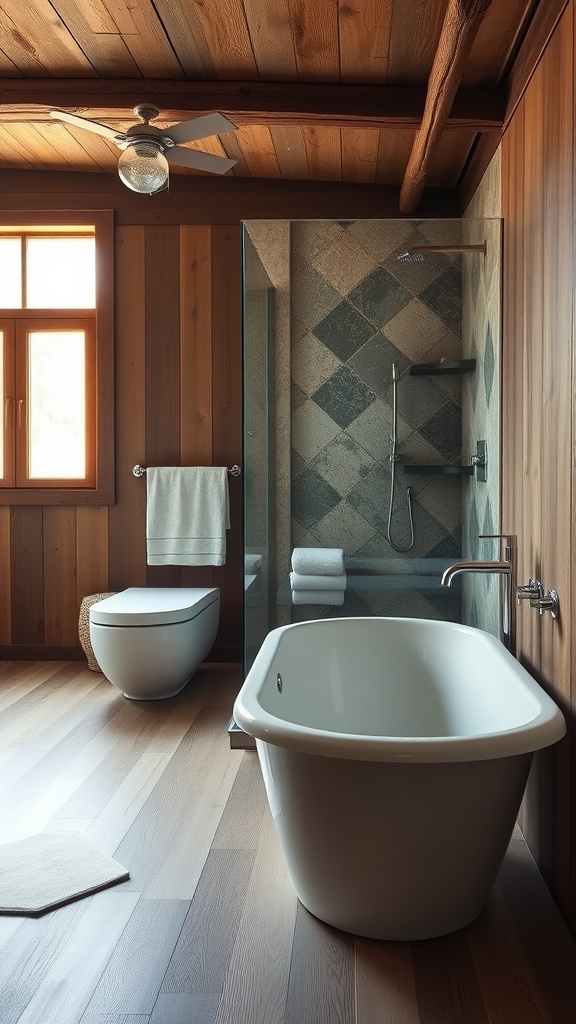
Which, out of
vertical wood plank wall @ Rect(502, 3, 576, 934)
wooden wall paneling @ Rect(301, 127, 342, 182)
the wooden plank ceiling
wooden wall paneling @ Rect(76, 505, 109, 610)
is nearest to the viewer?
vertical wood plank wall @ Rect(502, 3, 576, 934)

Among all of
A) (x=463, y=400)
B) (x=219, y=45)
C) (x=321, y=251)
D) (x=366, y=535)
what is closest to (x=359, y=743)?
(x=366, y=535)

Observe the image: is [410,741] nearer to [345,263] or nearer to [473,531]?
[473,531]

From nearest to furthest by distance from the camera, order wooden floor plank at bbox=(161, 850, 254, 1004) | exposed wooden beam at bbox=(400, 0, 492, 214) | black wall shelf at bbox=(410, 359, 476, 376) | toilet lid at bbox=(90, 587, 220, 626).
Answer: wooden floor plank at bbox=(161, 850, 254, 1004), exposed wooden beam at bbox=(400, 0, 492, 214), black wall shelf at bbox=(410, 359, 476, 376), toilet lid at bbox=(90, 587, 220, 626)

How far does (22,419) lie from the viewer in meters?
4.25

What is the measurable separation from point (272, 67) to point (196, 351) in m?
1.52

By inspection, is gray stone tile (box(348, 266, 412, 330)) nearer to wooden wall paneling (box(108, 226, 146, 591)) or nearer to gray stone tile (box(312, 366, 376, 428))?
gray stone tile (box(312, 366, 376, 428))

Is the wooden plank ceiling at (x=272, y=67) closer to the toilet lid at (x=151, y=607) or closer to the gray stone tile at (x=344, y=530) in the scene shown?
the gray stone tile at (x=344, y=530)

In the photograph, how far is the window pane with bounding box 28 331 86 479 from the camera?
427 cm

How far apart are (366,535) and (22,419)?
7.14 ft

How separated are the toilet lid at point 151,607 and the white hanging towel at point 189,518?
214 millimetres

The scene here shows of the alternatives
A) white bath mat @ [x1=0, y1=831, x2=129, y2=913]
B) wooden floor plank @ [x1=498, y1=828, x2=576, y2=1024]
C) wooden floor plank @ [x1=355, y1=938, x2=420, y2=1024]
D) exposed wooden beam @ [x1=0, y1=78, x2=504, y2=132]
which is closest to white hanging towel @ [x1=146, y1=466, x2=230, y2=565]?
exposed wooden beam @ [x1=0, y1=78, x2=504, y2=132]

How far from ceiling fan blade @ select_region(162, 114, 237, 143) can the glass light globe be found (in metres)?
0.08

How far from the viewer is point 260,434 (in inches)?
121

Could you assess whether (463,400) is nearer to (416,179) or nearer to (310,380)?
(310,380)
